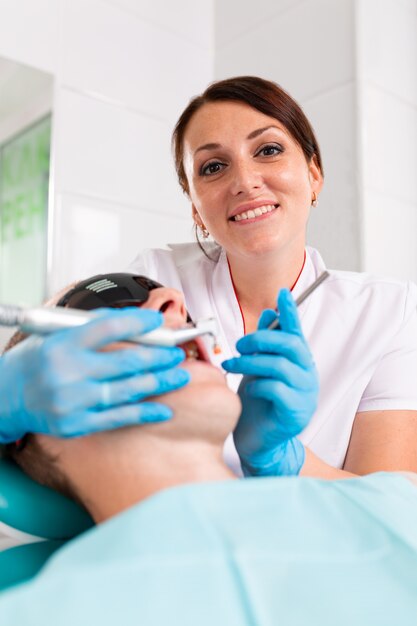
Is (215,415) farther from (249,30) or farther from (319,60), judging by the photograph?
(249,30)

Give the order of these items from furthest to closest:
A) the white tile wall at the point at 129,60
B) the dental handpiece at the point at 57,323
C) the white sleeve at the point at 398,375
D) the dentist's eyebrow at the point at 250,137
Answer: the white tile wall at the point at 129,60, the dentist's eyebrow at the point at 250,137, the white sleeve at the point at 398,375, the dental handpiece at the point at 57,323

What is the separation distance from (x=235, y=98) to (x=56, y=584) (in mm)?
1295

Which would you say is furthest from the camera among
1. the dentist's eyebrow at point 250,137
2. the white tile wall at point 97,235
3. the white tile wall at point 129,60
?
the white tile wall at point 129,60

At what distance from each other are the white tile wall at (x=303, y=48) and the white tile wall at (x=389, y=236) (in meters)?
0.50

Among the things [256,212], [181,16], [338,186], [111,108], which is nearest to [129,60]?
[111,108]

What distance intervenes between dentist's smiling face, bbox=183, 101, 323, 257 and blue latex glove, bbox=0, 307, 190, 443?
732 millimetres

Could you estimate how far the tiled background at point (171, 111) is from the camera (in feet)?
8.23

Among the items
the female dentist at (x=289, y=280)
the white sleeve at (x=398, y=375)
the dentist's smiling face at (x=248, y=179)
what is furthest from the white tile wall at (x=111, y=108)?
the white sleeve at (x=398, y=375)

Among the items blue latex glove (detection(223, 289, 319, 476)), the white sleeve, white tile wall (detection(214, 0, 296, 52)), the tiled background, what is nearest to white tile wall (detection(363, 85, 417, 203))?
the tiled background

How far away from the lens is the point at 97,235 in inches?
104

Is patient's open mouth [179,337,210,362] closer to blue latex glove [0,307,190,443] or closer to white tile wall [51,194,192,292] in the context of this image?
blue latex glove [0,307,190,443]

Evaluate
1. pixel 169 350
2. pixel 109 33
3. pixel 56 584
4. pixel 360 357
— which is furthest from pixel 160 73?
pixel 56 584

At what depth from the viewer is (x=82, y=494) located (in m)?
1.02

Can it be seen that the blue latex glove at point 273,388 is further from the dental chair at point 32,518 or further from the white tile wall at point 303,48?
the white tile wall at point 303,48
